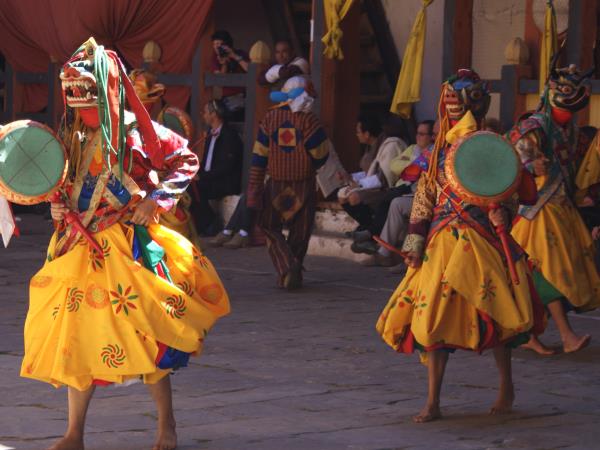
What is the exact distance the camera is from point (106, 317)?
5145mm

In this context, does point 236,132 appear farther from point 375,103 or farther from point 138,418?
point 138,418

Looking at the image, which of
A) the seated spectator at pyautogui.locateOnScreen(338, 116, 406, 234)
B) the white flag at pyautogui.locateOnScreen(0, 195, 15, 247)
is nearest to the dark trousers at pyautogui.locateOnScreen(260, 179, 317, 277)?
the seated spectator at pyautogui.locateOnScreen(338, 116, 406, 234)

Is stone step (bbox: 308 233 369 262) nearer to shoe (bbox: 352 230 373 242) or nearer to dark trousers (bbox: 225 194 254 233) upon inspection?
shoe (bbox: 352 230 373 242)

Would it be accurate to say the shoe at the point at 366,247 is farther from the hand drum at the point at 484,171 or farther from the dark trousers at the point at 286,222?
the hand drum at the point at 484,171

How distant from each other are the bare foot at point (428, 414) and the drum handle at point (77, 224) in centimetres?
155

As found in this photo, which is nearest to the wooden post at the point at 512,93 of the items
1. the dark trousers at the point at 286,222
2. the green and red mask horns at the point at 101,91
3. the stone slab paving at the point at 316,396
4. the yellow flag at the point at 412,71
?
the yellow flag at the point at 412,71

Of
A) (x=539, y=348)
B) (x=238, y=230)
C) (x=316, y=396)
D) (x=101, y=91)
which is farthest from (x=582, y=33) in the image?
(x=101, y=91)

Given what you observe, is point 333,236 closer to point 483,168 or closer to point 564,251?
point 564,251

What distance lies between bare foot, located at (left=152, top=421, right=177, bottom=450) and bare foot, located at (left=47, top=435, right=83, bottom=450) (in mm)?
301

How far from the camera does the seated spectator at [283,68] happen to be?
41.2 ft

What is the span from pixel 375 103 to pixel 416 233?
8.44 m

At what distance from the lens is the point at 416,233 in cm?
602

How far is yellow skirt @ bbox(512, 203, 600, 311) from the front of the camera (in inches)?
298

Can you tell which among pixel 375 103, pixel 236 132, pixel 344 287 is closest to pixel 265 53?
pixel 236 132
